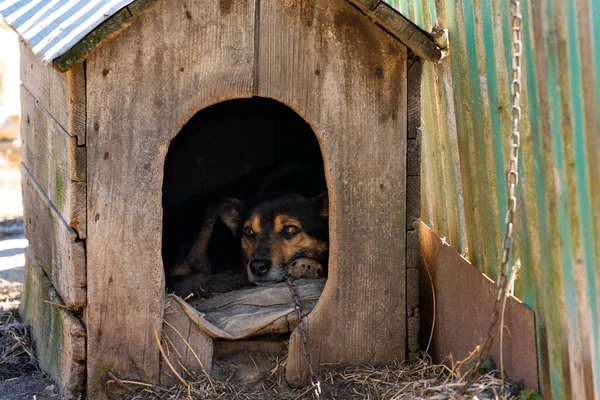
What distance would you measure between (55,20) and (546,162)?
2606 millimetres

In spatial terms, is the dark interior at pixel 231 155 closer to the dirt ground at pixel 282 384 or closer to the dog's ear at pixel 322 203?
the dog's ear at pixel 322 203

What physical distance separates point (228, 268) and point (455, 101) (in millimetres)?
2395

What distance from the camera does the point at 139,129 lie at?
4.16 metres

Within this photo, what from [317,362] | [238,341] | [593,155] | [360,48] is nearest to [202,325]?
[238,341]

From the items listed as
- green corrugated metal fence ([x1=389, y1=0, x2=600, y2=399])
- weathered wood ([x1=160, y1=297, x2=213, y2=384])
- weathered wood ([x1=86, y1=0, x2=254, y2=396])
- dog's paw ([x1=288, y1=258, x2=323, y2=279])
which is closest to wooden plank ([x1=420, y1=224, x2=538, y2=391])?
green corrugated metal fence ([x1=389, y1=0, x2=600, y2=399])

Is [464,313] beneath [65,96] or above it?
beneath

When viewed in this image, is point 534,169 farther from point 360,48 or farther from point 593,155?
point 360,48

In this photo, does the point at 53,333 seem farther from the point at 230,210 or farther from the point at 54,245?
the point at 230,210

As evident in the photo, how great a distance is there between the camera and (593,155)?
3033 millimetres

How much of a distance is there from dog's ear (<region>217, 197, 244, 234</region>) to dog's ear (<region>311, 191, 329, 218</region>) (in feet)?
1.85

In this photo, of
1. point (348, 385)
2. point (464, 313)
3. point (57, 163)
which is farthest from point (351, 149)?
point (57, 163)

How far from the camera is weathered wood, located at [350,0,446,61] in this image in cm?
418

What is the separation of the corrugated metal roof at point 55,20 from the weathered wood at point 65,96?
0.51 feet

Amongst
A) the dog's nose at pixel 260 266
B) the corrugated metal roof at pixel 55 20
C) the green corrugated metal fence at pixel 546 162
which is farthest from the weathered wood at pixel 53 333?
the green corrugated metal fence at pixel 546 162
